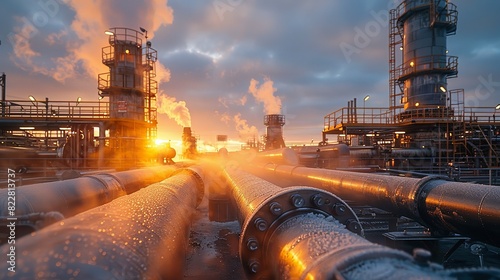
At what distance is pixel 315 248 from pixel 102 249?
3.51 ft

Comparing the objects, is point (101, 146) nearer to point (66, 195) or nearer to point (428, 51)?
point (66, 195)

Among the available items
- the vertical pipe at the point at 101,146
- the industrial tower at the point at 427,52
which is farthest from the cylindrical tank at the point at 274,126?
the vertical pipe at the point at 101,146

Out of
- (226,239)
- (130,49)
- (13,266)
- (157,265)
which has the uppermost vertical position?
(130,49)

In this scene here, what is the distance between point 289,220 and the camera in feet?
7.68

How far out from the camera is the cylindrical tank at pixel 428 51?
859 inches

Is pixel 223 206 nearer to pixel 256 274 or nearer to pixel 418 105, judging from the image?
pixel 256 274

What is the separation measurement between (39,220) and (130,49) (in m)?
25.7

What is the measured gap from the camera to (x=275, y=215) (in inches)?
94.8

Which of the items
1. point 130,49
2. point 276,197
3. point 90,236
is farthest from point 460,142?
point 130,49

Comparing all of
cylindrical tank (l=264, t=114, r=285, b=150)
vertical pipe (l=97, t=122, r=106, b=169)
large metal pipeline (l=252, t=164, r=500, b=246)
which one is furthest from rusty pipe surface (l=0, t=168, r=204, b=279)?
cylindrical tank (l=264, t=114, r=285, b=150)

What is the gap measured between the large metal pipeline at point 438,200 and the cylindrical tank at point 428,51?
2042cm

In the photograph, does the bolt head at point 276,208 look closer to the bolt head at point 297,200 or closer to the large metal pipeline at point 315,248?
the large metal pipeline at point 315,248

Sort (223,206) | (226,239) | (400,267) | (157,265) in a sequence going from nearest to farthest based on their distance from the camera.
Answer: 1. (400,267)
2. (157,265)
3. (226,239)
4. (223,206)

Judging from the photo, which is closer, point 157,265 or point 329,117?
point 157,265
